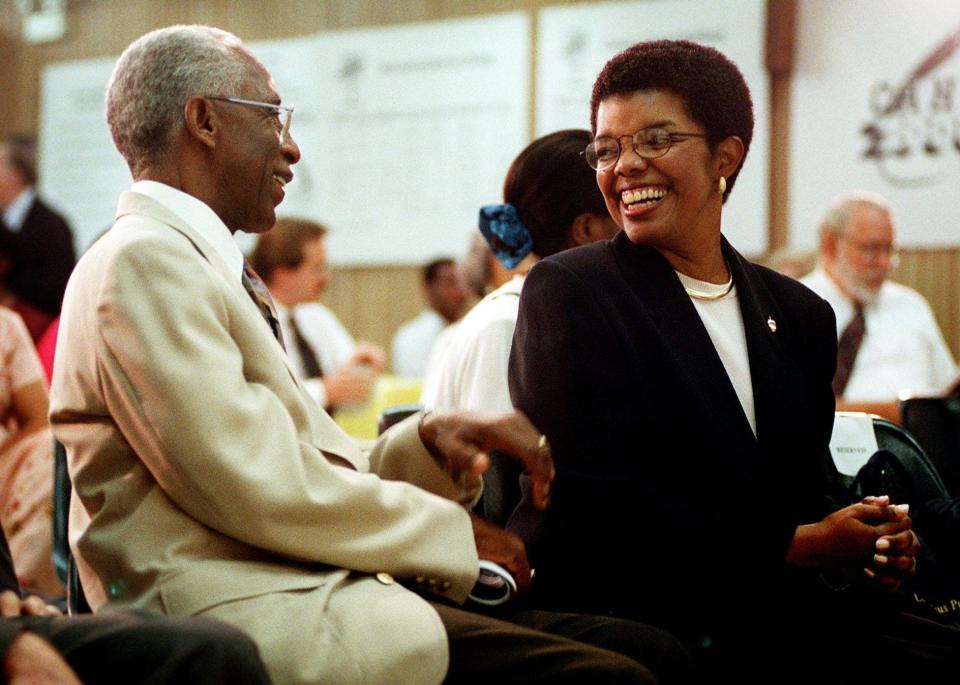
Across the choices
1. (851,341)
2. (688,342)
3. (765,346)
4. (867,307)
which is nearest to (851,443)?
(765,346)

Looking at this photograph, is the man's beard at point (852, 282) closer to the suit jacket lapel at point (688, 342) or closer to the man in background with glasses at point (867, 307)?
the man in background with glasses at point (867, 307)

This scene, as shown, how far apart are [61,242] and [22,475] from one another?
2682mm

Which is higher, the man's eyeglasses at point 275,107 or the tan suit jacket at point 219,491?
the man's eyeglasses at point 275,107

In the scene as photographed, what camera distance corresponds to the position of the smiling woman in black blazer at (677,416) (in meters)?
1.94

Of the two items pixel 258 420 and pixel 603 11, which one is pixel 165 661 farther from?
pixel 603 11

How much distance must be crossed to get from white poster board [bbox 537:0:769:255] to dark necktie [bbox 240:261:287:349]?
488 centimetres

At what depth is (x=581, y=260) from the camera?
81.7 inches

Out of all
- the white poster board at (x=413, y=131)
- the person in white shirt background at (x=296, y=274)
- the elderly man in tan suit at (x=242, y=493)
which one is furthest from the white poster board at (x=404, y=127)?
the elderly man in tan suit at (x=242, y=493)

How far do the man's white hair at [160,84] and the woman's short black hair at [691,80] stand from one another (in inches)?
26.0

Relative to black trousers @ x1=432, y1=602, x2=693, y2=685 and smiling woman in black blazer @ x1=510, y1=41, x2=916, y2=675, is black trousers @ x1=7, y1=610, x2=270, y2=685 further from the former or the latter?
smiling woman in black blazer @ x1=510, y1=41, x2=916, y2=675

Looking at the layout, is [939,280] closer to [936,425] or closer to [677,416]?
[936,425]

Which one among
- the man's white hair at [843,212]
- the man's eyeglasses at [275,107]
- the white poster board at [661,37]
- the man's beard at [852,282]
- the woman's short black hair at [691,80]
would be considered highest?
the white poster board at [661,37]

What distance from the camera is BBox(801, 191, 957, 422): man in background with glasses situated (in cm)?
529

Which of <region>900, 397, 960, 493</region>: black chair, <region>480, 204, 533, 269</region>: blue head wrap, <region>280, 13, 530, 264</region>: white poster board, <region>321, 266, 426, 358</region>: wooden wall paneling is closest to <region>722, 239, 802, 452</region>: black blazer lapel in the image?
<region>480, 204, 533, 269</region>: blue head wrap
